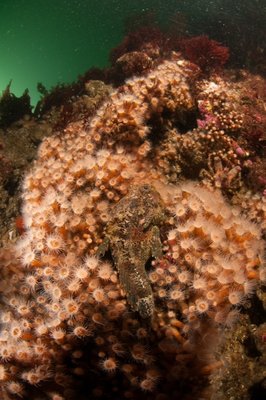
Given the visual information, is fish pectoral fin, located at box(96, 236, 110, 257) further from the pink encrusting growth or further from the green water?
the green water

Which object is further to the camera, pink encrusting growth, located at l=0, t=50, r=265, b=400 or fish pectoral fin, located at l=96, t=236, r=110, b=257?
fish pectoral fin, located at l=96, t=236, r=110, b=257

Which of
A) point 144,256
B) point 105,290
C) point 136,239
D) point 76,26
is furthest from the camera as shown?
point 76,26

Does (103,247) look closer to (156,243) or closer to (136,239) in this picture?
(136,239)

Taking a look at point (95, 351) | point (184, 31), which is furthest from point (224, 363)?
point (184, 31)

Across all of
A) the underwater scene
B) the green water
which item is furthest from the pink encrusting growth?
the green water

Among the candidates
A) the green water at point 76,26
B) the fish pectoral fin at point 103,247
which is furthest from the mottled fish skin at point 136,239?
the green water at point 76,26

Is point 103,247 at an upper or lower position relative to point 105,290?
upper

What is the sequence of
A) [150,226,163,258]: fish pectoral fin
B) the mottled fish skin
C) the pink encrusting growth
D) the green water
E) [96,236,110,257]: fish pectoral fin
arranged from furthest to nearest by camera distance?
the green water → [96,236,110,257]: fish pectoral fin → [150,226,163,258]: fish pectoral fin → the mottled fish skin → the pink encrusting growth

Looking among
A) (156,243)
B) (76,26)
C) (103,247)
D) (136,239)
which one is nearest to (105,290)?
(103,247)
